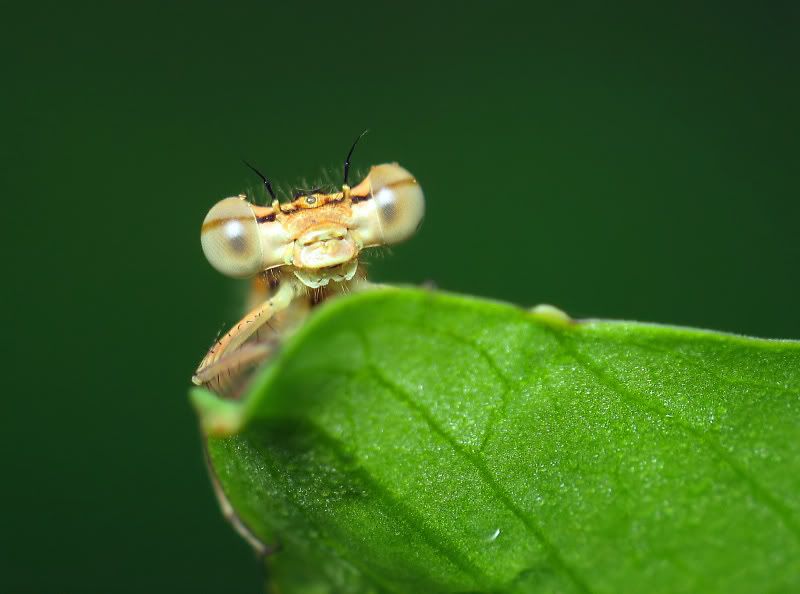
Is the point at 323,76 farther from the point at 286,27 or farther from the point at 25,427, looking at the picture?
the point at 25,427

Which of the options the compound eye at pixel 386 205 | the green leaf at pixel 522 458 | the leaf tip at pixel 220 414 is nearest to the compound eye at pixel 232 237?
the compound eye at pixel 386 205

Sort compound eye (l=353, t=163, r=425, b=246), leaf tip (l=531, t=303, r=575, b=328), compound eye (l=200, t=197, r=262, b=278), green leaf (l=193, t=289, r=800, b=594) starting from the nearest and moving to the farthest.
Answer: green leaf (l=193, t=289, r=800, b=594), leaf tip (l=531, t=303, r=575, b=328), compound eye (l=200, t=197, r=262, b=278), compound eye (l=353, t=163, r=425, b=246)

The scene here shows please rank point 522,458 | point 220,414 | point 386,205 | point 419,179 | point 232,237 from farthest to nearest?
point 419,179 → point 386,205 → point 232,237 → point 522,458 → point 220,414

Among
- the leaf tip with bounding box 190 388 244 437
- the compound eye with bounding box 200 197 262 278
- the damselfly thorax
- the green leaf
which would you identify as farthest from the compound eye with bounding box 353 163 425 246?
the leaf tip with bounding box 190 388 244 437

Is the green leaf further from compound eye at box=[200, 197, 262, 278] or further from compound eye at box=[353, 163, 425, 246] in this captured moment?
compound eye at box=[353, 163, 425, 246]

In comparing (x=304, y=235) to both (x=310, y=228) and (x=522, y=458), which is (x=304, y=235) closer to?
(x=310, y=228)

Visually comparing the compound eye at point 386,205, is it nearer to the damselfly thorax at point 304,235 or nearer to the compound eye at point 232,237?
the damselfly thorax at point 304,235

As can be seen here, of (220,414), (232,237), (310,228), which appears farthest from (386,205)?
(220,414)
